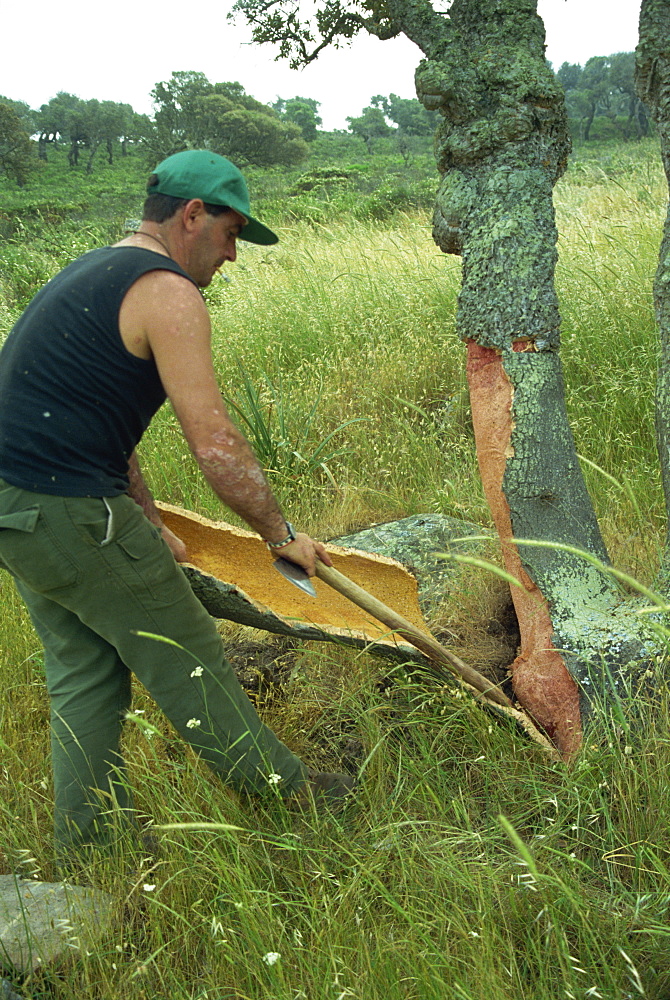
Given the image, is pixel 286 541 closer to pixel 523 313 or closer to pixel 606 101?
pixel 523 313

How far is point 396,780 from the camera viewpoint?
251 cm

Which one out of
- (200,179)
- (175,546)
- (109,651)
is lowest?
(109,651)

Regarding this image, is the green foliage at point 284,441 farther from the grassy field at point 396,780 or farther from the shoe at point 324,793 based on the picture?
the shoe at point 324,793

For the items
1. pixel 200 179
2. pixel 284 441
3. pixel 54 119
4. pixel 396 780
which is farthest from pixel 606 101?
pixel 396 780

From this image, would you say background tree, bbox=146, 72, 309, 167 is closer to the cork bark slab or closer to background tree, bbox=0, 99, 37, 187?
background tree, bbox=0, 99, 37, 187

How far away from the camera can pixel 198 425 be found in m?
2.05

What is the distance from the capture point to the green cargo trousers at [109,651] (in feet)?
7.06

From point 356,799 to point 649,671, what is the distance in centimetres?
100

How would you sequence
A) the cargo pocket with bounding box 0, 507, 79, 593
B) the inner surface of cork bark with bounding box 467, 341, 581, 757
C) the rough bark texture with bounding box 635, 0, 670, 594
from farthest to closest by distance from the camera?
the inner surface of cork bark with bounding box 467, 341, 581, 757 < the rough bark texture with bounding box 635, 0, 670, 594 < the cargo pocket with bounding box 0, 507, 79, 593

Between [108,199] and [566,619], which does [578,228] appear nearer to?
[566,619]

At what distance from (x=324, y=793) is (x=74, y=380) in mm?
1516

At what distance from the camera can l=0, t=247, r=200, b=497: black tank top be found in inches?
82.5

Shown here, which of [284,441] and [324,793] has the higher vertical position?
[284,441]

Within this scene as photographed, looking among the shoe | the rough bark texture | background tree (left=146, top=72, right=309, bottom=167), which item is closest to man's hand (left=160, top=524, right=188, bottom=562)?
the shoe
